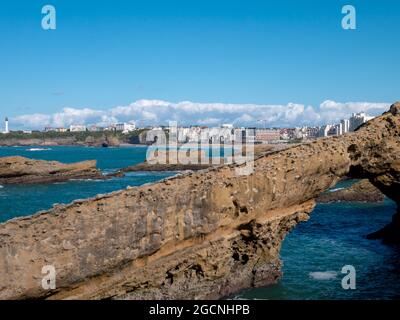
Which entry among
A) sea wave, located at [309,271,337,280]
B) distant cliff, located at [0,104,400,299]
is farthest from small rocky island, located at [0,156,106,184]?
distant cliff, located at [0,104,400,299]

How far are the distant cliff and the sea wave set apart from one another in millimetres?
1939

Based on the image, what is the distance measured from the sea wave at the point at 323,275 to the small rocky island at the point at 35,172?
5092 centimetres

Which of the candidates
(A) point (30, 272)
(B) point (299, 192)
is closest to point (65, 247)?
(A) point (30, 272)

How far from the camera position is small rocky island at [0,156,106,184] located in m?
66.3

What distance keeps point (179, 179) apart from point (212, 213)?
1839mm

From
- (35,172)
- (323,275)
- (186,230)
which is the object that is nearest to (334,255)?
(323,275)

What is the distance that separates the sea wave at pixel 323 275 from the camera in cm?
2250

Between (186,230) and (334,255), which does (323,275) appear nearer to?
(334,255)

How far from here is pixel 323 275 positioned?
75.2 feet

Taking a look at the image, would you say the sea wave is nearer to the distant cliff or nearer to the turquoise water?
the turquoise water

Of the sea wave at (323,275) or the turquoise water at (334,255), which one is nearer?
the turquoise water at (334,255)

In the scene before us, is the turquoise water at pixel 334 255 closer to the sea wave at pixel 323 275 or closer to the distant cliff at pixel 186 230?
the sea wave at pixel 323 275

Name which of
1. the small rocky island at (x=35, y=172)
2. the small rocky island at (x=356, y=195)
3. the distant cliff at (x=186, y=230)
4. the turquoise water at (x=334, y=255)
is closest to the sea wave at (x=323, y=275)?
the turquoise water at (x=334, y=255)
